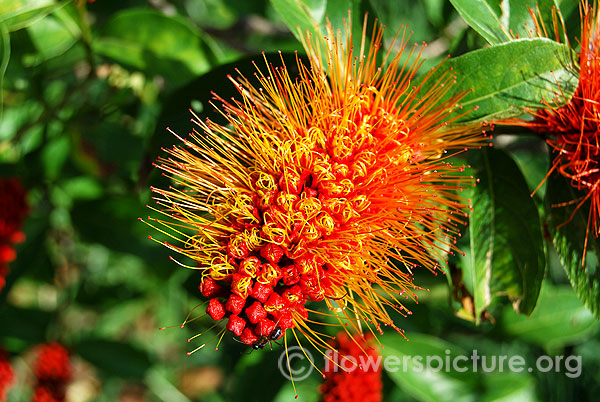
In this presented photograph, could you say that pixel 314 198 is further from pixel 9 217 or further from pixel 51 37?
pixel 51 37

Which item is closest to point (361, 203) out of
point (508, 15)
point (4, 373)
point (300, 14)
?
point (300, 14)

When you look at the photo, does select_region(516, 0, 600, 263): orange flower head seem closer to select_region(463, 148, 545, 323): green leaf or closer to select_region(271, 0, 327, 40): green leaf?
select_region(463, 148, 545, 323): green leaf

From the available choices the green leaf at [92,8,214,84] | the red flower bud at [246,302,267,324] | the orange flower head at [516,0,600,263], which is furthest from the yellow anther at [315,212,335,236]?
the green leaf at [92,8,214,84]

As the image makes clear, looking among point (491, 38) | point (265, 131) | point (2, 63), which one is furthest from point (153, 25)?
point (491, 38)

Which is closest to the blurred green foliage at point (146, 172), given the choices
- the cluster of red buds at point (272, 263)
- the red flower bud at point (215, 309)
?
the cluster of red buds at point (272, 263)

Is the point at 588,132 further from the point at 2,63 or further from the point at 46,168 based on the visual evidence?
the point at 46,168
